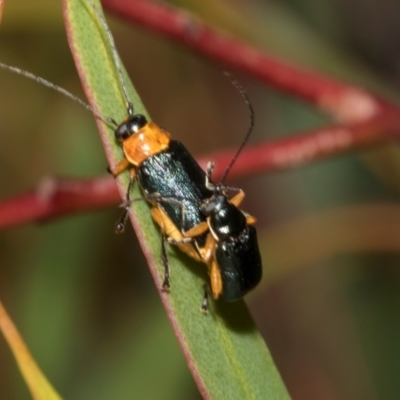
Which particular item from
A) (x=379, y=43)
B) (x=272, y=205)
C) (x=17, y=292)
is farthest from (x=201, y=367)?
(x=379, y=43)

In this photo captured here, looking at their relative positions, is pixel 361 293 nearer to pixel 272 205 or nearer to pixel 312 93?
pixel 272 205

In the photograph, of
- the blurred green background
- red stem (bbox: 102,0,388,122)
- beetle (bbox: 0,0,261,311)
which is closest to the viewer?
beetle (bbox: 0,0,261,311)

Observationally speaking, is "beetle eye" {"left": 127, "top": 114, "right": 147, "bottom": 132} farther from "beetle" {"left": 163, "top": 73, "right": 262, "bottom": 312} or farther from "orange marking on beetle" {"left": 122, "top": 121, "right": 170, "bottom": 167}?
"beetle" {"left": 163, "top": 73, "right": 262, "bottom": 312}

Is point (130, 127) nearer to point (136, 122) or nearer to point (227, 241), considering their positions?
point (136, 122)

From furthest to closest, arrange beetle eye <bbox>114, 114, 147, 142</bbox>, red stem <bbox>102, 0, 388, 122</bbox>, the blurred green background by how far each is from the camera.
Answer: the blurred green background < red stem <bbox>102, 0, 388, 122</bbox> < beetle eye <bbox>114, 114, 147, 142</bbox>

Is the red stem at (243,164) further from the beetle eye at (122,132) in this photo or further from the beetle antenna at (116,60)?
the beetle antenna at (116,60)

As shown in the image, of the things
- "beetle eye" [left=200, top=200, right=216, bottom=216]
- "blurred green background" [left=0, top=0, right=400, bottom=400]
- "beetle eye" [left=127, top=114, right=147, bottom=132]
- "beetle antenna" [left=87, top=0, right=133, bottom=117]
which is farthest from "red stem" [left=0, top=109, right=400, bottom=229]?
"blurred green background" [left=0, top=0, right=400, bottom=400]
